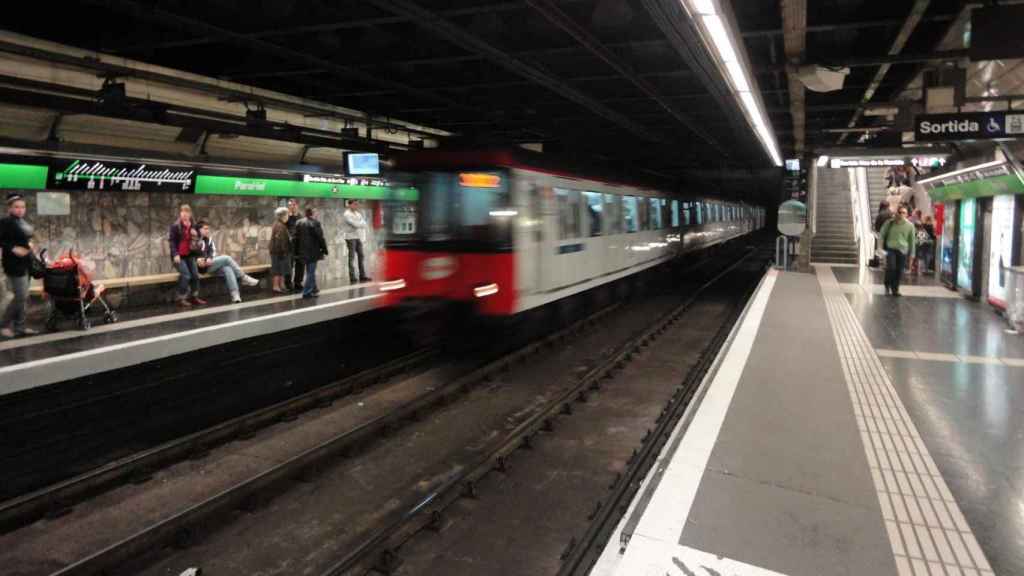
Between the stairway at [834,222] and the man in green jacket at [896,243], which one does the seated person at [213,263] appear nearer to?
the man in green jacket at [896,243]

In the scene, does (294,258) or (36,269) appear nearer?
(36,269)

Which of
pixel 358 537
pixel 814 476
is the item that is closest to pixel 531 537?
pixel 358 537

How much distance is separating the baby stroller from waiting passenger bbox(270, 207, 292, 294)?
138 inches

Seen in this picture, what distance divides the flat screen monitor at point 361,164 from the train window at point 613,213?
14.7 feet

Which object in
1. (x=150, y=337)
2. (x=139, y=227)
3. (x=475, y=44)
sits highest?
(x=475, y=44)

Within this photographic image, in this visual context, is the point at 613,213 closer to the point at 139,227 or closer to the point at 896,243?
the point at 896,243

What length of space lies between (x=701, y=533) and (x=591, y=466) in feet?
5.64

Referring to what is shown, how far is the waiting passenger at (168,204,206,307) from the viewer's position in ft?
33.3

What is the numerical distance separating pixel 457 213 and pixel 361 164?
5.16m

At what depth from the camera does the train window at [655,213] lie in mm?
13202

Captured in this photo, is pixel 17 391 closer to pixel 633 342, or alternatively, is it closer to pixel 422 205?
pixel 422 205

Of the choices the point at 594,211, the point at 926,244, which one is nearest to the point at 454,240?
the point at 594,211

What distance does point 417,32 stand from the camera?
25.6 feet

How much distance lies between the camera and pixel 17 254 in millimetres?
7480
